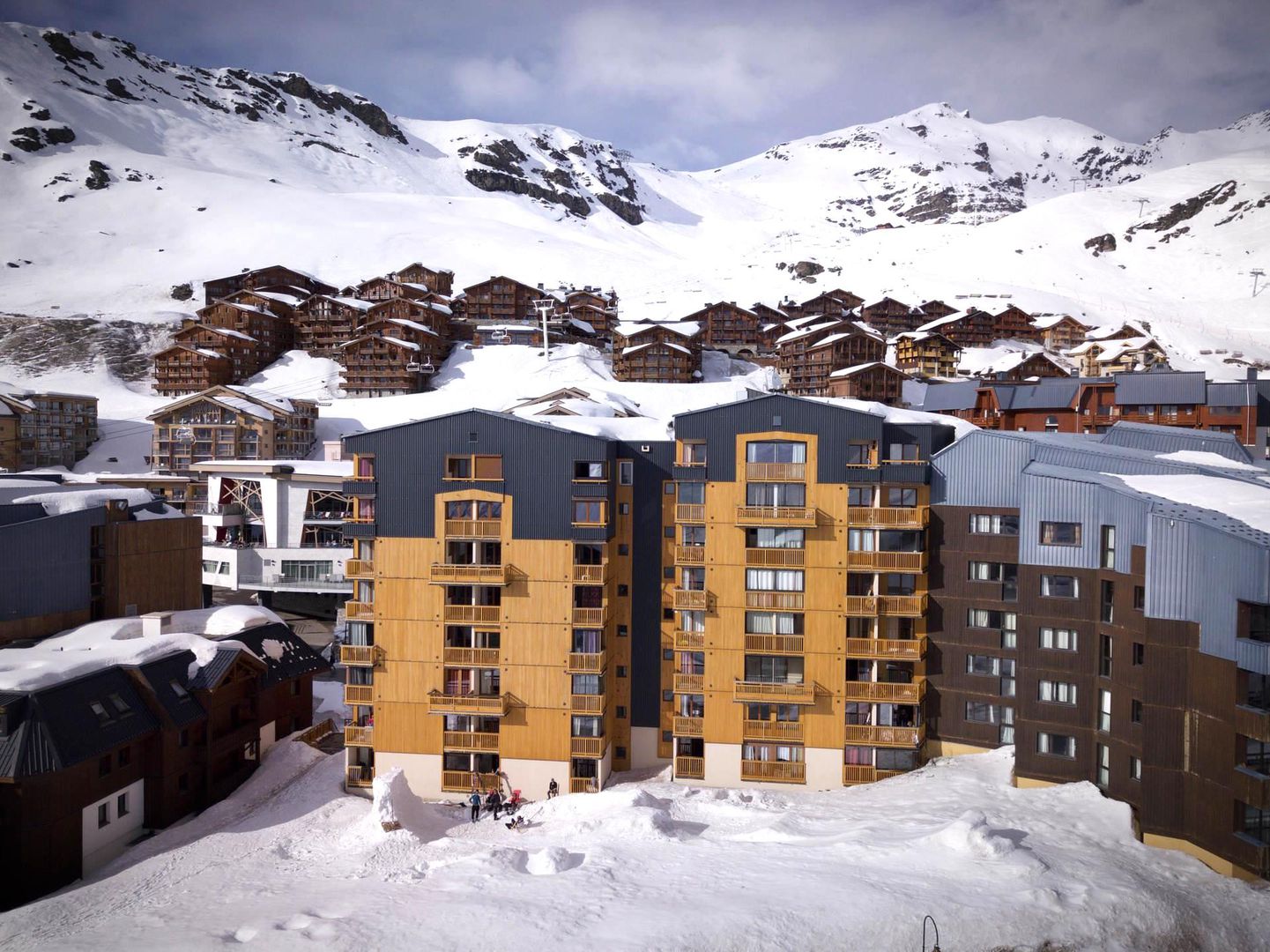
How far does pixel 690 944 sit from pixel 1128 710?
15.3m

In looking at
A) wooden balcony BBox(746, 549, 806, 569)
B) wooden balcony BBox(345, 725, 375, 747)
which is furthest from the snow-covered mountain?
wooden balcony BBox(345, 725, 375, 747)

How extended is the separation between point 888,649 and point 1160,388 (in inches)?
1972

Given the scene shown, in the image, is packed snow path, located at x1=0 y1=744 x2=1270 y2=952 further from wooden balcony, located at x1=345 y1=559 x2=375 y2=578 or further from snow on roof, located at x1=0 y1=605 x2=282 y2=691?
wooden balcony, located at x1=345 y1=559 x2=375 y2=578

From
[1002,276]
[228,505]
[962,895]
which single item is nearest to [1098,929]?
[962,895]

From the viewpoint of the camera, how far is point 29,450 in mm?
76312

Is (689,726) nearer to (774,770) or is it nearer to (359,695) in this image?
(774,770)

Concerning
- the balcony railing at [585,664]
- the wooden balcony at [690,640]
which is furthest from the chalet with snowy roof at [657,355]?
the balcony railing at [585,664]

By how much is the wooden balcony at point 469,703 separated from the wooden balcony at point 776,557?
1074cm

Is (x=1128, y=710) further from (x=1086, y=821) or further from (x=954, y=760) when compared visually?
(x=954, y=760)

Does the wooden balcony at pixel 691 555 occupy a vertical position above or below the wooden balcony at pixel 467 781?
above

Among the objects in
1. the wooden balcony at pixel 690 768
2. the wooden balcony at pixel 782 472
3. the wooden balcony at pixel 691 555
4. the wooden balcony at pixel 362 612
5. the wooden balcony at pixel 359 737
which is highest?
the wooden balcony at pixel 782 472

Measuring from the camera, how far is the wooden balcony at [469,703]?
1180 inches

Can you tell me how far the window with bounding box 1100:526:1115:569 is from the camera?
2533 cm

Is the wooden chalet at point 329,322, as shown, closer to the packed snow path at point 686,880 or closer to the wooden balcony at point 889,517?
the packed snow path at point 686,880
